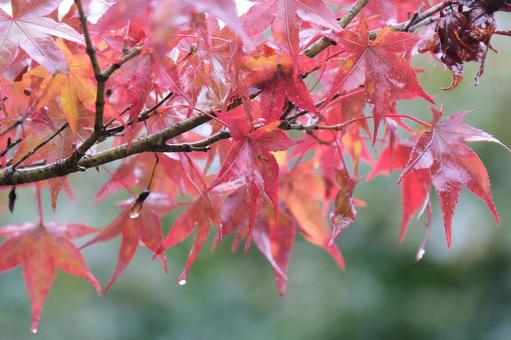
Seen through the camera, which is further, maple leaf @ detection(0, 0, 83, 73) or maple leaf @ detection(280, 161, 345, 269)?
maple leaf @ detection(280, 161, 345, 269)

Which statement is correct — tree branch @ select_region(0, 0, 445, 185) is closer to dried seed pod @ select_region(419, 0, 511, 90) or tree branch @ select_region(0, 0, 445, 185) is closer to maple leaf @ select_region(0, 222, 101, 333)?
dried seed pod @ select_region(419, 0, 511, 90)

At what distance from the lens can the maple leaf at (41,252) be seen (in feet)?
3.01

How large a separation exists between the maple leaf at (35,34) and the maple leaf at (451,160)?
334 mm

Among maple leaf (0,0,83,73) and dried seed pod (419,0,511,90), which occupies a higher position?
maple leaf (0,0,83,73)

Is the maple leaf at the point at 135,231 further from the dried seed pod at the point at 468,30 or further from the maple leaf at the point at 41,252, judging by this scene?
the dried seed pod at the point at 468,30

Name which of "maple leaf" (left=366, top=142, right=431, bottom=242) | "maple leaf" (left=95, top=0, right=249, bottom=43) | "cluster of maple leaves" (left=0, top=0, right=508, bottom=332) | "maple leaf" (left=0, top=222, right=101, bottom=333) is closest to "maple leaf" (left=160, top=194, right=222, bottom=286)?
"cluster of maple leaves" (left=0, top=0, right=508, bottom=332)

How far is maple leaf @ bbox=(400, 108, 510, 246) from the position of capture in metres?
0.67

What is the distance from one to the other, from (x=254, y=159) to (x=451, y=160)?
7.8 inches

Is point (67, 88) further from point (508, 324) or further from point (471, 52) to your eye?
point (508, 324)

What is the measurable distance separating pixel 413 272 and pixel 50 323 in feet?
3.91

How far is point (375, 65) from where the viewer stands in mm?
653

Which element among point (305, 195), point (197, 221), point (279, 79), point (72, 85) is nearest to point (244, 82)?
point (279, 79)

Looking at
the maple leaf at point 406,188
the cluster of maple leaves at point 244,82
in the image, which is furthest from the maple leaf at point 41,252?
the maple leaf at point 406,188

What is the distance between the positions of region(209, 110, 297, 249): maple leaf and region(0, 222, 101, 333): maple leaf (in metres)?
0.35
